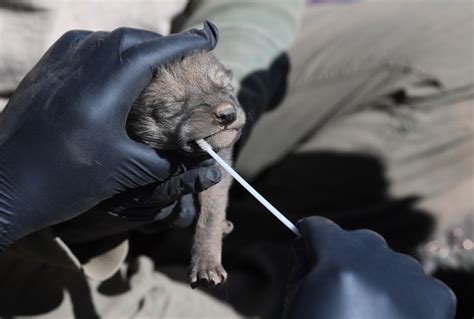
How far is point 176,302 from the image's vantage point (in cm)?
207

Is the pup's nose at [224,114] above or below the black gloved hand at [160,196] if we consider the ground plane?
above

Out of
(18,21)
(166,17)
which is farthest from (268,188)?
(18,21)

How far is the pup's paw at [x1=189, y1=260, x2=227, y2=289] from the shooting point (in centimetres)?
164

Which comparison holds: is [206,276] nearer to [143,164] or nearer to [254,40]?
[143,164]

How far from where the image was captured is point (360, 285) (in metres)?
1.30

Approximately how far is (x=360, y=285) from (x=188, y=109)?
1.81ft

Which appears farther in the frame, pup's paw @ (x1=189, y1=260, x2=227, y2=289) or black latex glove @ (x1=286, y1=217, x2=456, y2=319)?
pup's paw @ (x1=189, y1=260, x2=227, y2=289)

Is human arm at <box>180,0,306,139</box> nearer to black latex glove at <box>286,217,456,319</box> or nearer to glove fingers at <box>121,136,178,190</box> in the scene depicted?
glove fingers at <box>121,136,178,190</box>

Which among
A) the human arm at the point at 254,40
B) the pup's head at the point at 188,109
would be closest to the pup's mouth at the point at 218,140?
the pup's head at the point at 188,109

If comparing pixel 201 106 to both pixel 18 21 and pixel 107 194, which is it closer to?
pixel 107 194

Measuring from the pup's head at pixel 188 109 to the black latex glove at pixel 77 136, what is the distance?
2.6 inches

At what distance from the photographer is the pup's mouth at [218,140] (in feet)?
5.06

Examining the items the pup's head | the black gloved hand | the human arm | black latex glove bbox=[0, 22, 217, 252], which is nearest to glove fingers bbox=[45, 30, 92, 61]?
black latex glove bbox=[0, 22, 217, 252]

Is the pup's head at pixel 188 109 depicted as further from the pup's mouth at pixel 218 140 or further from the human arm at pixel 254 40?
the human arm at pixel 254 40
